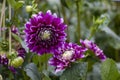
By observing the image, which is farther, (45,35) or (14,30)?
(14,30)

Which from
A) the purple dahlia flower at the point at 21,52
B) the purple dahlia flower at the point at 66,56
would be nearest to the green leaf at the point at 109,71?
the purple dahlia flower at the point at 66,56

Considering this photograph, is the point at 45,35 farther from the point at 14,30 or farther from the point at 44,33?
the point at 14,30

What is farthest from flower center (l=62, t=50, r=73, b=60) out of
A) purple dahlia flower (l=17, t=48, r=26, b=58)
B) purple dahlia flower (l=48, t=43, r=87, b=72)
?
purple dahlia flower (l=17, t=48, r=26, b=58)

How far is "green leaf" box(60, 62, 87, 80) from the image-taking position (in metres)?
0.78

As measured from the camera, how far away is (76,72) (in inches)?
31.0

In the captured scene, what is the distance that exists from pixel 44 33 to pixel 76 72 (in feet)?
0.35

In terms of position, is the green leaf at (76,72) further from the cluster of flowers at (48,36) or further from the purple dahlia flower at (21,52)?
the purple dahlia flower at (21,52)

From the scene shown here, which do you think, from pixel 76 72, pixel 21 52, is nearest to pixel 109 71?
pixel 76 72

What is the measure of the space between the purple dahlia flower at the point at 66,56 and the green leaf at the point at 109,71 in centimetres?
7

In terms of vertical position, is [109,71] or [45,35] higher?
[45,35]

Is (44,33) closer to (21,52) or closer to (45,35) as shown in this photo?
(45,35)

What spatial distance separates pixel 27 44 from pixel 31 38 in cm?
2

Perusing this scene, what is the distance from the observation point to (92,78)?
1.12m

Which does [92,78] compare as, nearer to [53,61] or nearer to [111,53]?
[53,61]
